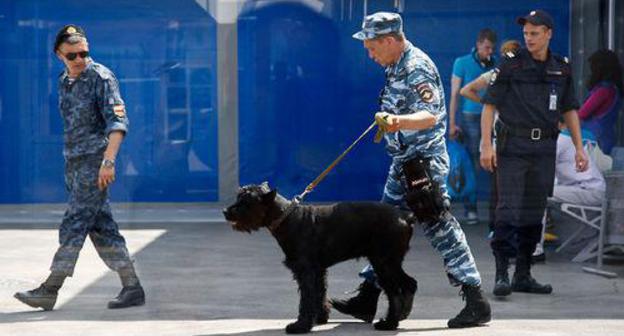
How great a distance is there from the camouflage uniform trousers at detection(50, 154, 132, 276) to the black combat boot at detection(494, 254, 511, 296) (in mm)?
2186

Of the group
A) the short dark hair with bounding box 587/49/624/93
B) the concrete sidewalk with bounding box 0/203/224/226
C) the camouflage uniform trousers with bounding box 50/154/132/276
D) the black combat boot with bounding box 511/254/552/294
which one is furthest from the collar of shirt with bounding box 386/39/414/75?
the concrete sidewalk with bounding box 0/203/224/226

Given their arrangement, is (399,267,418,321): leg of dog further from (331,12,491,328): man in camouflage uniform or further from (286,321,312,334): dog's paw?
(286,321,312,334): dog's paw

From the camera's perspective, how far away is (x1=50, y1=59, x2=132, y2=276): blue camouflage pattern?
7.27 meters

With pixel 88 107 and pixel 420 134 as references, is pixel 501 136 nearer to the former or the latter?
pixel 420 134

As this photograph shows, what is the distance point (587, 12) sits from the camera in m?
11.1

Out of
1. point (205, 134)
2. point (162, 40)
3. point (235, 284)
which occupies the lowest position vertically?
point (235, 284)

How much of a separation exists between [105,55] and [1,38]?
0.97 m

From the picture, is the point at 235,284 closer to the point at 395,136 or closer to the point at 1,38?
the point at 395,136

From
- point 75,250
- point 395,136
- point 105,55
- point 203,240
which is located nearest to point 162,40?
point 105,55

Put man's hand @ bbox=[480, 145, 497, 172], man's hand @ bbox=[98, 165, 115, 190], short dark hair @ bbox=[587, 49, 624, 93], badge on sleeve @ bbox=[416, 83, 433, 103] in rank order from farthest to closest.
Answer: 1. short dark hair @ bbox=[587, 49, 624, 93]
2. man's hand @ bbox=[480, 145, 497, 172]
3. man's hand @ bbox=[98, 165, 115, 190]
4. badge on sleeve @ bbox=[416, 83, 433, 103]

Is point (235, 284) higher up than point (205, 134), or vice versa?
point (205, 134)

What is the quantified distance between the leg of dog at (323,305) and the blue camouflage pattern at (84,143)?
1.41m

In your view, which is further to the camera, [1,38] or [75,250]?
[1,38]

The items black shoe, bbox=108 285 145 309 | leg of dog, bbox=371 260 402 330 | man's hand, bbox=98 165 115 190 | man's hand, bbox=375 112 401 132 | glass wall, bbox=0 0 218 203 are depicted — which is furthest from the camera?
glass wall, bbox=0 0 218 203
